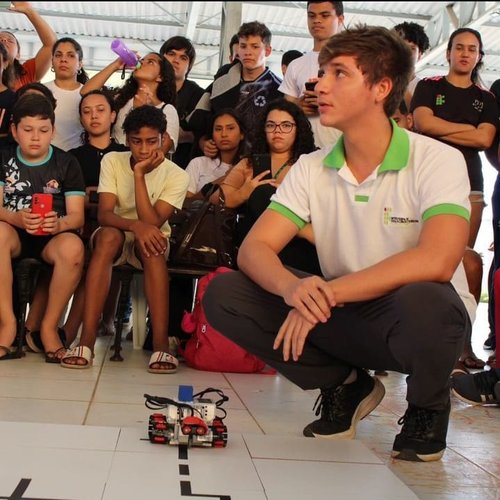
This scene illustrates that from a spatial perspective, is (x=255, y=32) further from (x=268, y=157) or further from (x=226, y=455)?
(x=226, y=455)

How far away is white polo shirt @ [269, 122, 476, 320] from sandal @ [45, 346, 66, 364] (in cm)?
171

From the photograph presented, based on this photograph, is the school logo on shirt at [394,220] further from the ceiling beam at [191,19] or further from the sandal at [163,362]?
the ceiling beam at [191,19]

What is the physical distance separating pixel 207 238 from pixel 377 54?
6.52 feet

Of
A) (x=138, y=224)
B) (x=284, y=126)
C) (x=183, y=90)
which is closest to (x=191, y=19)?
(x=183, y=90)

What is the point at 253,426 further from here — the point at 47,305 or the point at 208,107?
the point at 208,107

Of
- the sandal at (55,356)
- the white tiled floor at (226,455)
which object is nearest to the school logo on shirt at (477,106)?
the white tiled floor at (226,455)

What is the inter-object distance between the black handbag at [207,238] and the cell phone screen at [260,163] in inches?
8.0

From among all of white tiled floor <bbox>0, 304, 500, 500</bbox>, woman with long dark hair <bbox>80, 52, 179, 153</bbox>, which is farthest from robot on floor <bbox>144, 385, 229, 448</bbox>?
woman with long dark hair <bbox>80, 52, 179, 153</bbox>

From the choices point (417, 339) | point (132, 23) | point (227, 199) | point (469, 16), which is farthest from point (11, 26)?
point (417, 339)

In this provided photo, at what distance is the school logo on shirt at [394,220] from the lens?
218 cm

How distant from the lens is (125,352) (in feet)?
13.7

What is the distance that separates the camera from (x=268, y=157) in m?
4.07

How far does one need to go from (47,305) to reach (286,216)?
74.1 inches

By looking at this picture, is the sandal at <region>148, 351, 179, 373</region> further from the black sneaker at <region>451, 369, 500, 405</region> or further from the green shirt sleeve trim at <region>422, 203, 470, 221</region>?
the green shirt sleeve trim at <region>422, 203, 470, 221</region>
